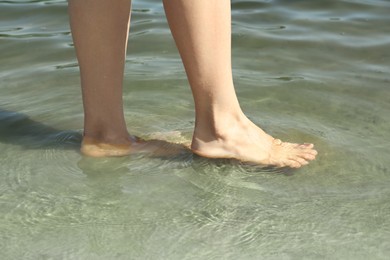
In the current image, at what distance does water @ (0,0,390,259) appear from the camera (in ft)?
5.46

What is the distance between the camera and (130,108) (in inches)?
103

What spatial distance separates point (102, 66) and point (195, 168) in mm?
432

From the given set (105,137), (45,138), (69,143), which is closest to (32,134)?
(45,138)

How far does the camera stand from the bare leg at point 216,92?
6.63ft

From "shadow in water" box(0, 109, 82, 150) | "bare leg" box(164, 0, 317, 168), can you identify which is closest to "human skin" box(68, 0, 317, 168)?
"bare leg" box(164, 0, 317, 168)

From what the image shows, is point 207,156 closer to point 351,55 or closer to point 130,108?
point 130,108

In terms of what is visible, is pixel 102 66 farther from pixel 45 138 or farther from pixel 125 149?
pixel 45 138

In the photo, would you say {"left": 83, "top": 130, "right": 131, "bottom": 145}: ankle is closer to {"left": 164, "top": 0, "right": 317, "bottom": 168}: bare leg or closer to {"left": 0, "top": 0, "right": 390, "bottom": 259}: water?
{"left": 0, "top": 0, "right": 390, "bottom": 259}: water

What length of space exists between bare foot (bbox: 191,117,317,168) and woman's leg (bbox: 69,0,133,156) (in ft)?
0.84

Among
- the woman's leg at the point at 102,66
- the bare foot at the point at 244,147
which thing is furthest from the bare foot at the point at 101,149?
the bare foot at the point at 244,147

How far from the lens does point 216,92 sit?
211cm

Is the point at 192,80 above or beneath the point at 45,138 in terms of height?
above

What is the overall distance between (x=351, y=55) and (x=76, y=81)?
1326 millimetres

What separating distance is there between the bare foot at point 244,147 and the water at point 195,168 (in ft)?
0.15
